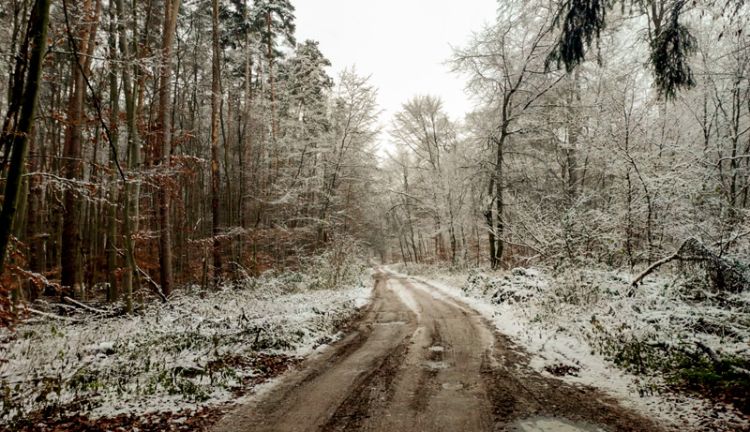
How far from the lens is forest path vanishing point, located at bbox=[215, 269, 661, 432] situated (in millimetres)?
4098

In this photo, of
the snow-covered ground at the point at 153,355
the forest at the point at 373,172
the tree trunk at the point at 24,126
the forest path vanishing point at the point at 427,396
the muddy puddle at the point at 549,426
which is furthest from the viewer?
the forest at the point at 373,172

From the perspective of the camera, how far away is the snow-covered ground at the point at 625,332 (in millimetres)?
4422

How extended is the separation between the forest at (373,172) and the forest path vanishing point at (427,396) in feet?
2.75

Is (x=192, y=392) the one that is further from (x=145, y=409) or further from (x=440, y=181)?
(x=440, y=181)

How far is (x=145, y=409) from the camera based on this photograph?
470cm

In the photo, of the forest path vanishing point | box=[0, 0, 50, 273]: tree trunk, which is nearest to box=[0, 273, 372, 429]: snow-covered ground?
the forest path vanishing point

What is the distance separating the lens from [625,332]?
647 centimetres

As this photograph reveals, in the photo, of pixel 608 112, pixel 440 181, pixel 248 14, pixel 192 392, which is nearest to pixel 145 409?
pixel 192 392

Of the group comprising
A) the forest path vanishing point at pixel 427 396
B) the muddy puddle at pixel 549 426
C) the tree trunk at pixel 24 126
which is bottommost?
the forest path vanishing point at pixel 427 396

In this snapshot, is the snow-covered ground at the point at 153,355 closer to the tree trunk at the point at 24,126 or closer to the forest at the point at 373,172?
the forest at the point at 373,172

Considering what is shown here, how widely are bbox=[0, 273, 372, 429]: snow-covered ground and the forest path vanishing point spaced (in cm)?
80

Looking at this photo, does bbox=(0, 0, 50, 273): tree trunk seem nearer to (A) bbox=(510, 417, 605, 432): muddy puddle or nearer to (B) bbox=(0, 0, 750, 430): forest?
(B) bbox=(0, 0, 750, 430): forest

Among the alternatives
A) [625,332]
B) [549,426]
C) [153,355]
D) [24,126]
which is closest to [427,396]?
[549,426]

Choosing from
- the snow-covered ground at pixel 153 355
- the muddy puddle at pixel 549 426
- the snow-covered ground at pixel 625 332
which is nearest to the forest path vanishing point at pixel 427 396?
the muddy puddle at pixel 549 426
